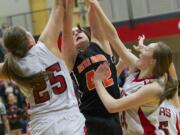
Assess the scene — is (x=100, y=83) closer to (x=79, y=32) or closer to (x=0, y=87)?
(x=79, y=32)

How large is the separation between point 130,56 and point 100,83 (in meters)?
0.57

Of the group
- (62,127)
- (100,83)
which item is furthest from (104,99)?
(62,127)

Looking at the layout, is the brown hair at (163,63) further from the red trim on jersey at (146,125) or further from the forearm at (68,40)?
the forearm at (68,40)

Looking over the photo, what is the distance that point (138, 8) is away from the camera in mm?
13023

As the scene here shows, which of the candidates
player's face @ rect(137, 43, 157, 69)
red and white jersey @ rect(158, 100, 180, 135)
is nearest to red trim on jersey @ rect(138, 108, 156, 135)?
red and white jersey @ rect(158, 100, 180, 135)

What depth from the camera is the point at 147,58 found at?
3305mm

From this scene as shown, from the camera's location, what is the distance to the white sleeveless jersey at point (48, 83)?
108 inches

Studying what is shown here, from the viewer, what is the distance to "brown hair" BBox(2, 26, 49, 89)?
8.84 feet

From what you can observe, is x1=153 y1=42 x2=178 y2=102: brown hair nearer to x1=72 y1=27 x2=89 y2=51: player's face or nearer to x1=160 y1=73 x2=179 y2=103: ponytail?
x1=160 y1=73 x2=179 y2=103: ponytail

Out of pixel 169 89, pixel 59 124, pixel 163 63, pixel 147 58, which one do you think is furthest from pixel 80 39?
pixel 59 124

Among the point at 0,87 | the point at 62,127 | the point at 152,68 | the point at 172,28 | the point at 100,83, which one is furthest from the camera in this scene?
the point at 172,28

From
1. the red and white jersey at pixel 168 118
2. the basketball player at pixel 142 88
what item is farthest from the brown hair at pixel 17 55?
the red and white jersey at pixel 168 118

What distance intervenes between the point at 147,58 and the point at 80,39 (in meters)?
0.48

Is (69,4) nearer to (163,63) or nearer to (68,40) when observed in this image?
(68,40)
